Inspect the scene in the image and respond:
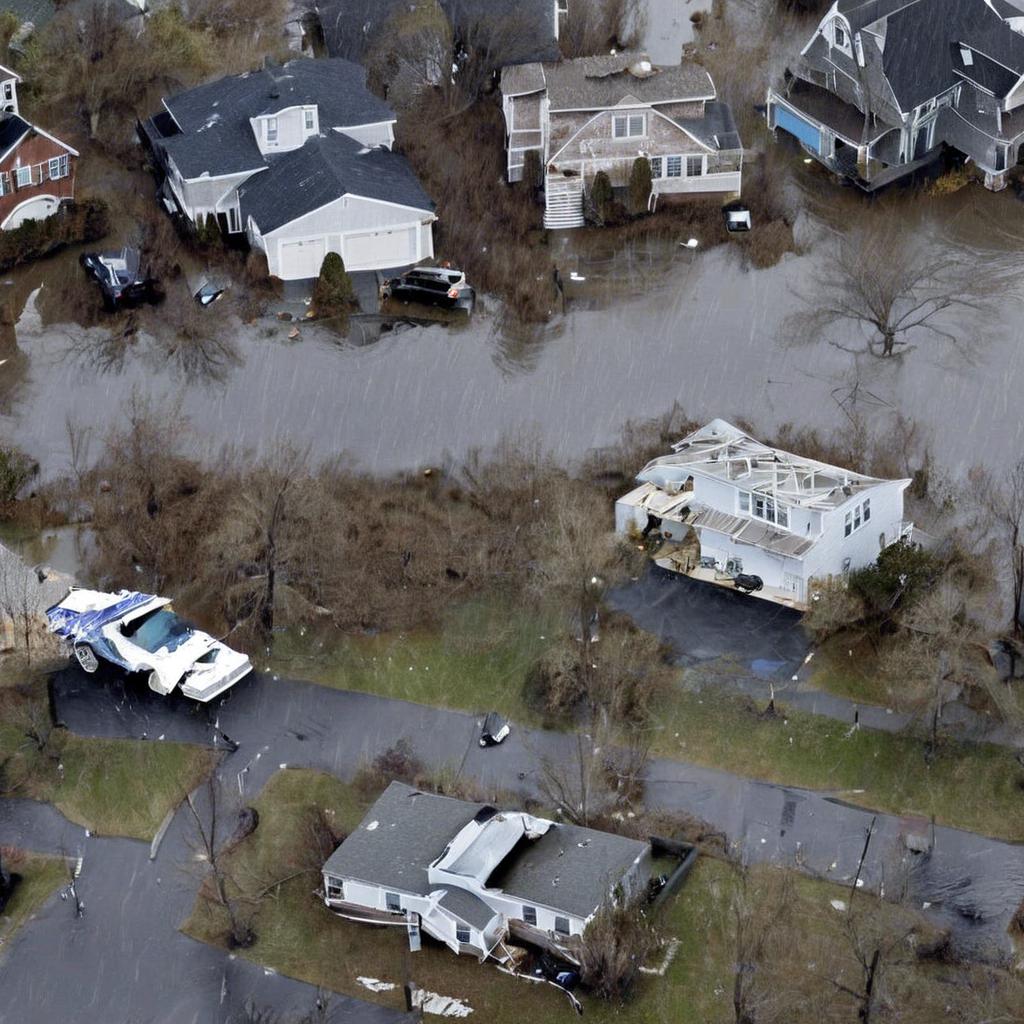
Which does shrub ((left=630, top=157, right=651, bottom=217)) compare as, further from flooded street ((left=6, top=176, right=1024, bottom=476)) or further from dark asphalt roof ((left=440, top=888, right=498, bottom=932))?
dark asphalt roof ((left=440, top=888, right=498, bottom=932))

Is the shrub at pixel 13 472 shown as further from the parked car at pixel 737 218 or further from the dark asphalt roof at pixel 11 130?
the parked car at pixel 737 218

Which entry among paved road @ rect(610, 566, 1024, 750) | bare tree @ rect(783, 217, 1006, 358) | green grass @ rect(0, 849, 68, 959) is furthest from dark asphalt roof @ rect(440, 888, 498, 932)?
bare tree @ rect(783, 217, 1006, 358)

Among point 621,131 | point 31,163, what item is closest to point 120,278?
point 31,163

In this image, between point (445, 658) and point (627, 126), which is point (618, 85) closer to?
point (627, 126)

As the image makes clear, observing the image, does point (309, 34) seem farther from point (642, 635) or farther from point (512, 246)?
point (642, 635)

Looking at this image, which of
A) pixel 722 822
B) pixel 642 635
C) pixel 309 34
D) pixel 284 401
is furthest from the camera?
pixel 309 34

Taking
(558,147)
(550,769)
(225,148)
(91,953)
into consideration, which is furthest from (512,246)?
(91,953)
